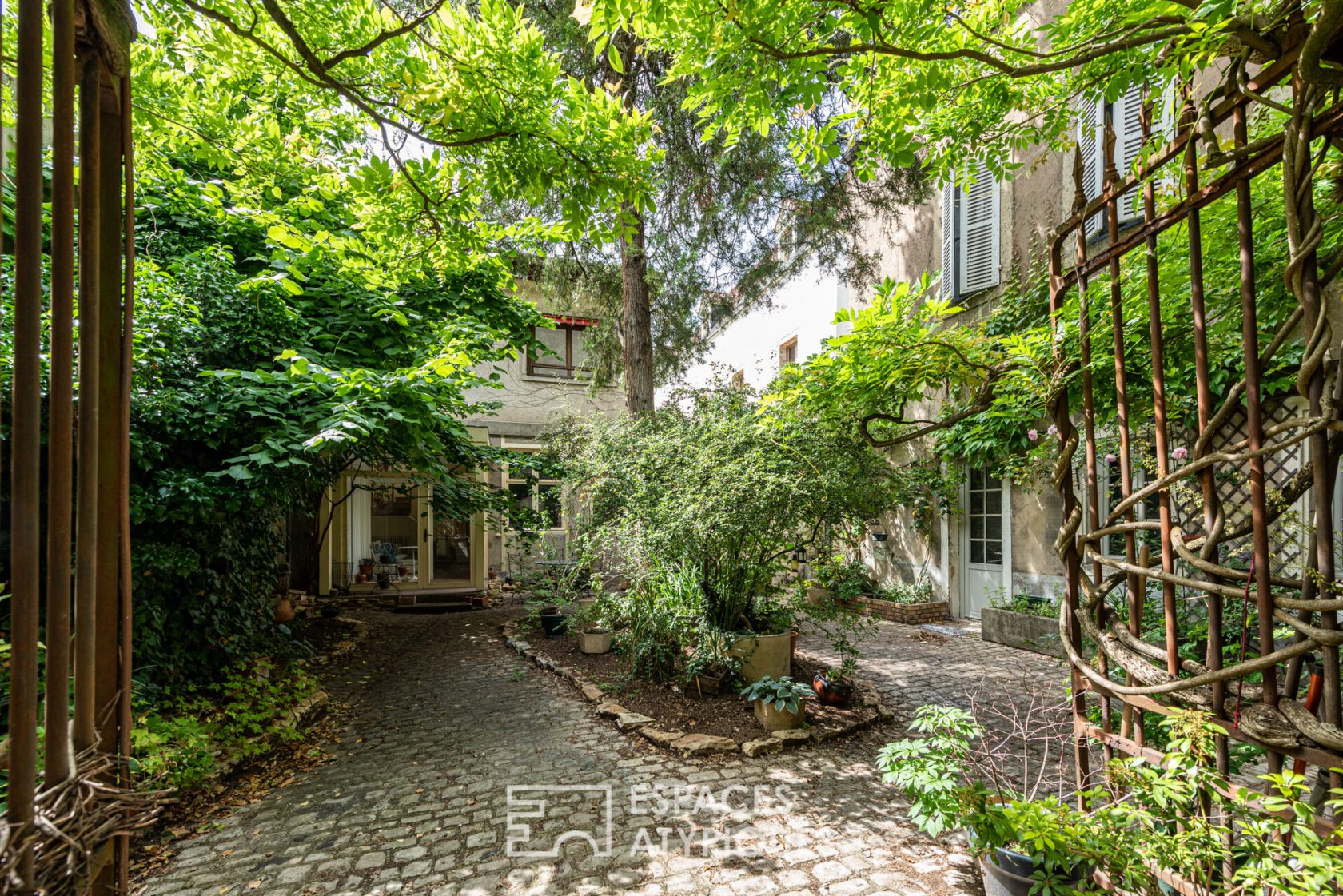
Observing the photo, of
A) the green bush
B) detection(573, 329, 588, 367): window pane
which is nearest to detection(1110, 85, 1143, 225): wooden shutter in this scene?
the green bush

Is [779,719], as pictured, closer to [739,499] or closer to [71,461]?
[739,499]

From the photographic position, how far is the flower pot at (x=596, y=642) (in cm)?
761

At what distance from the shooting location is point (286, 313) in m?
5.52

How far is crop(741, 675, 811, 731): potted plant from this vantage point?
16.2 ft

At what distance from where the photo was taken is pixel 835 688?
5531 millimetres

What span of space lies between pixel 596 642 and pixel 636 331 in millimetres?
4442

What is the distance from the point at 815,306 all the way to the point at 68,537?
42.1 feet

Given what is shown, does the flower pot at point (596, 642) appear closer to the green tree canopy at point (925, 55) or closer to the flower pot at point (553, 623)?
the flower pot at point (553, 623)

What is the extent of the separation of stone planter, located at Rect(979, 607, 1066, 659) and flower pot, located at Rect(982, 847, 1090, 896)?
4.71m

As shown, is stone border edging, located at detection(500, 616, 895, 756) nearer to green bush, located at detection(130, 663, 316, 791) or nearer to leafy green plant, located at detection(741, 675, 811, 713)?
leafy green plant, located at detection(741, 675, 811, 713)

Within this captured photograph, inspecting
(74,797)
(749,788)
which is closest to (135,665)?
(749,788)

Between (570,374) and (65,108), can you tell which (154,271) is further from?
(570,374)

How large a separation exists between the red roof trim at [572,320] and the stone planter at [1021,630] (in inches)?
295

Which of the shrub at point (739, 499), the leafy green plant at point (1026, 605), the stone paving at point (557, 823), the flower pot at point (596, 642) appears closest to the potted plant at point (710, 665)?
the shrub at point (739, 499)
